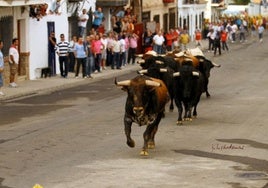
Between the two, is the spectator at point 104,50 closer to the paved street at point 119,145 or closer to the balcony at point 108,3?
the balcony at point 108,3

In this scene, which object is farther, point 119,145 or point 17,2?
point 17,2

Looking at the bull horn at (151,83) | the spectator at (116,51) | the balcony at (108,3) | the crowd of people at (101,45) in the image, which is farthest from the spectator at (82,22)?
the bull horn at (151,83)

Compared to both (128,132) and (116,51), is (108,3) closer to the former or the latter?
(116,51)

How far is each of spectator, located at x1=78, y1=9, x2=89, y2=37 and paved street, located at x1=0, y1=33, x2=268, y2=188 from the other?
13.1 metres

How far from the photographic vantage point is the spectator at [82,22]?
43812 millimetres

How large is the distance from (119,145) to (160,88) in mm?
1456

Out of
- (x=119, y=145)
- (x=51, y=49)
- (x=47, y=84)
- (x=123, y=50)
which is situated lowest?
(x=47, y=84)

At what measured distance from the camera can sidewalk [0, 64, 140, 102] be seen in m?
31.1

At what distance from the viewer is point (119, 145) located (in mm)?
18906

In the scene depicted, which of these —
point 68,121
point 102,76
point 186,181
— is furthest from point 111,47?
point 186,181

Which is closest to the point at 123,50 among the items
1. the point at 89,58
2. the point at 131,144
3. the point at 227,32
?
the point at 89,58

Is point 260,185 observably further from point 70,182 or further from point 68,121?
point 68,121

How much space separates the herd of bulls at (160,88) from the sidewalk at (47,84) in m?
6.04

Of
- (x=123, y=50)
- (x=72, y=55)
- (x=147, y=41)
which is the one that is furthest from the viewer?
(x=147, y=41)
